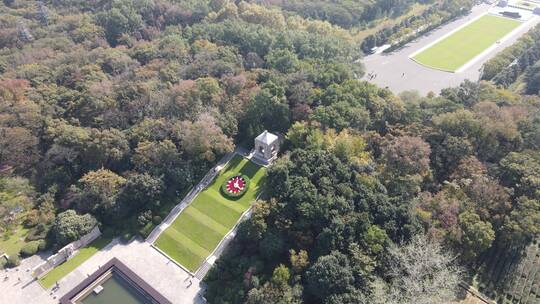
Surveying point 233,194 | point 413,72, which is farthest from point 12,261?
point 413,72

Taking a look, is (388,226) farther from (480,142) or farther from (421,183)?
(480,142)

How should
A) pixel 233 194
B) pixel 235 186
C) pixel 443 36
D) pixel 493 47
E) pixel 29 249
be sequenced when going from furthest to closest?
1. pixel 443 36
2. pixel 493 47
3. pixel 235 186
4. pixel 233 194
5. pixel 29 249

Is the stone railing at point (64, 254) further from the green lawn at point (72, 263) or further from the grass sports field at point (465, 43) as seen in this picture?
the grass sports field at point (465, 43)

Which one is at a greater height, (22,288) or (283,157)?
(283,157)

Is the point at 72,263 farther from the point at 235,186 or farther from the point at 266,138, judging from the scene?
the point at 266,138

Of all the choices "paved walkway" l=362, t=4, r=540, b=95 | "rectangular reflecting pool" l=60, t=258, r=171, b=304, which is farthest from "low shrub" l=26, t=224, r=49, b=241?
"paved walkway" l=362, t=4, r=540, b=95
